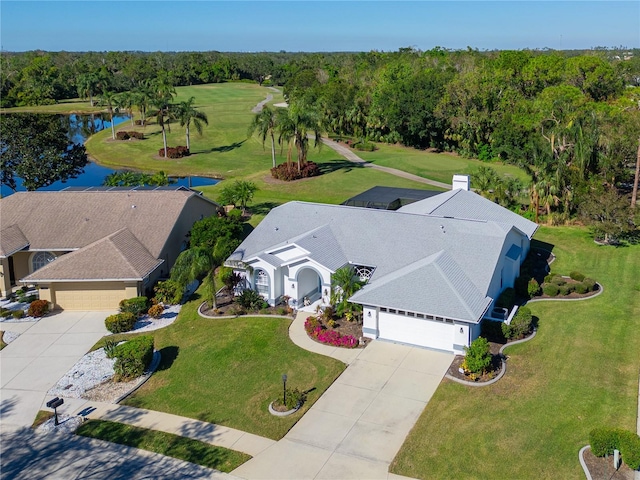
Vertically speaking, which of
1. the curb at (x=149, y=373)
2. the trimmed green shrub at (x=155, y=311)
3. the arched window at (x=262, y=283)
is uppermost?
the arched window at (x=262, y=283)

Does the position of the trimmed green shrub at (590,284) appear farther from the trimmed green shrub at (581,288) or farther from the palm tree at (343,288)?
the palm tree at (343,288)

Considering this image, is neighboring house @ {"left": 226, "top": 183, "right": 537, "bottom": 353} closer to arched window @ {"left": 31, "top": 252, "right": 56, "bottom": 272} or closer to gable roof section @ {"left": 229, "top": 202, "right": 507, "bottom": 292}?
gable roof section @ {"left": 229, "top": 202, "right": 507, "bottom": 292}

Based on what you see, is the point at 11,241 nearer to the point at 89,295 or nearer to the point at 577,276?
the point at 89,295

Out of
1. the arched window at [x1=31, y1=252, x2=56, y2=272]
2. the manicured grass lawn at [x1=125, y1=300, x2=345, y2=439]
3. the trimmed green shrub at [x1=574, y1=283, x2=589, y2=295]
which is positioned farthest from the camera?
the arched window at [x1=31, y1=252, x2=56, y2=272]

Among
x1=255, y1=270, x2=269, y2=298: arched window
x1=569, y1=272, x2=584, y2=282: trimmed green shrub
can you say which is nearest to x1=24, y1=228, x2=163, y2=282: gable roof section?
x1=255, y1=270, x2=269, y2=298: arched window

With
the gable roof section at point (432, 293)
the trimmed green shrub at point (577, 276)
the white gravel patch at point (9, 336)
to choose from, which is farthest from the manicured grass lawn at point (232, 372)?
the trimmed green shrub at point (577, 276)

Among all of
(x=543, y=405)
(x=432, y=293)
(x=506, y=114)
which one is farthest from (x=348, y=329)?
(x=506, y=114)

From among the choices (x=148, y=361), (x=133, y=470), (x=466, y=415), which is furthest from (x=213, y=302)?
(x=466, y=415)

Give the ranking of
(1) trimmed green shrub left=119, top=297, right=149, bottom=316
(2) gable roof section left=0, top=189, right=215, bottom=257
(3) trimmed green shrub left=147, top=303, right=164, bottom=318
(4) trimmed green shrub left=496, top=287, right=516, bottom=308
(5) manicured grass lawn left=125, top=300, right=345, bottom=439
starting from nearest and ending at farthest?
(5) manicured grass lawn left=125, top=300, right=345, bottom=439 < (4) trimmed green shrub left=496, top=287, right=516, bottom=308 < (1) trimmed green shrub left=119, top=297, right=149, bottom=316 < (3) trimmed green shrub left=147, top=303, right=164, bottom=318 < (2) gable roof section left=0, top=189, right=215, bottom=257
